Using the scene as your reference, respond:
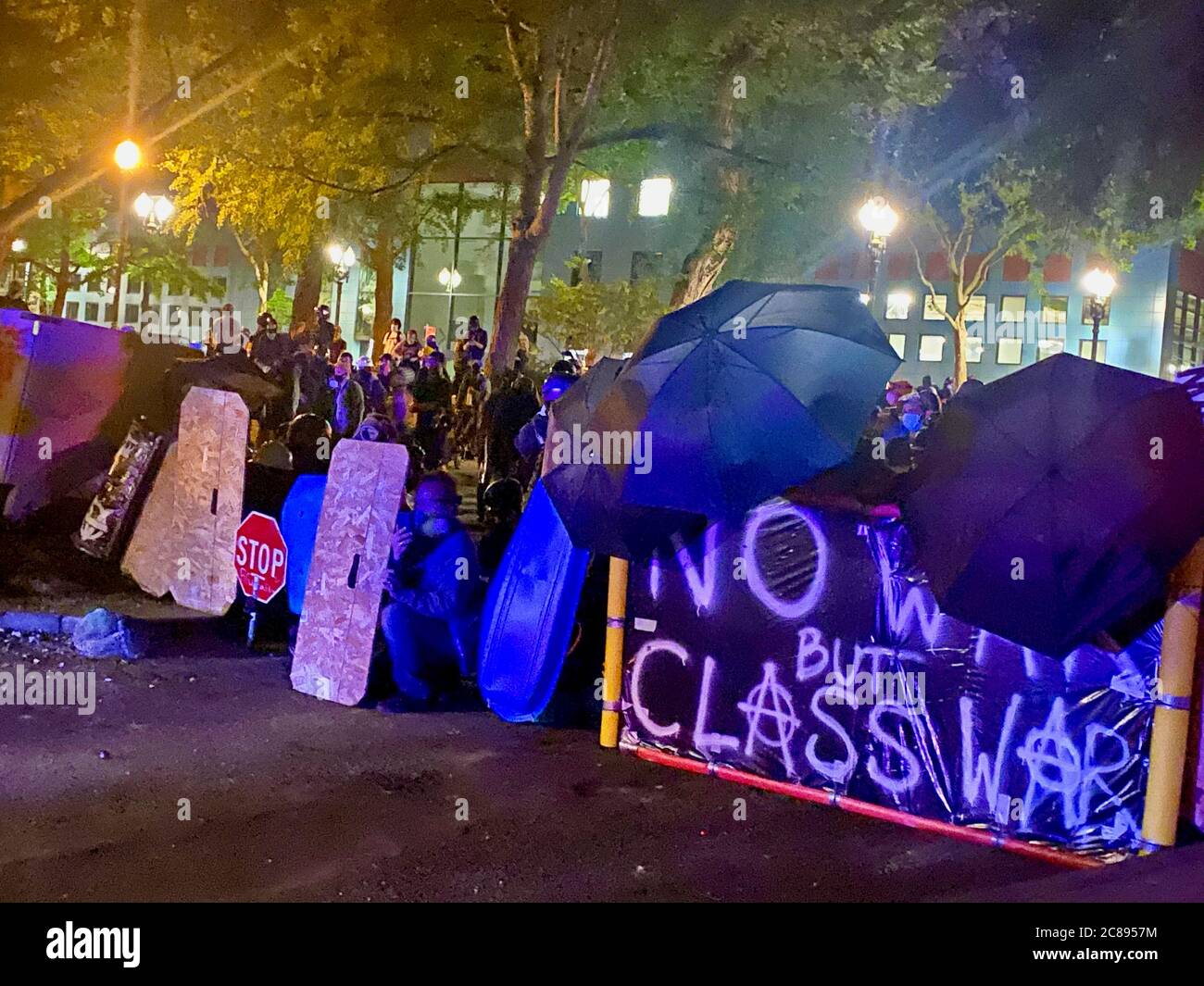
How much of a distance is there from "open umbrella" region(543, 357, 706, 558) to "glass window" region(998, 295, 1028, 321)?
4632cm

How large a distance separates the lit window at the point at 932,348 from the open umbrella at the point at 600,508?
4640cm

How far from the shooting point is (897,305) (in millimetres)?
48781

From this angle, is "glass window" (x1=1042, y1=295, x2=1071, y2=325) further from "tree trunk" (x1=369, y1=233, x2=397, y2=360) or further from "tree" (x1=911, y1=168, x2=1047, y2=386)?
"tree trunk" (x1=369, y1=233, x2=397, y2=360)

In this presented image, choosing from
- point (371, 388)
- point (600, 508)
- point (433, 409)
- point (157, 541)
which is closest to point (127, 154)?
point (371, 388)

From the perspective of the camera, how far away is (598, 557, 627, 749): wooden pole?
5.82 m

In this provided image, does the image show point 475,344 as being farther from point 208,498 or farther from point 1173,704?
point 1173,704

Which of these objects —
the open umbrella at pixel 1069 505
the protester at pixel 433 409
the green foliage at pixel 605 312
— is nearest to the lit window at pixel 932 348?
the green foliage at pixel 605 312

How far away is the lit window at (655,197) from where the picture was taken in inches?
1316

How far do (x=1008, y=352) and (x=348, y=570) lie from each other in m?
46.9

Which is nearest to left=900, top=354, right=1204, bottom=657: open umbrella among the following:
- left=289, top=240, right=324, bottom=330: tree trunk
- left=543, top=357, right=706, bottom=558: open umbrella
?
left=543, top=357, right=706, bottom=558: open umbrella

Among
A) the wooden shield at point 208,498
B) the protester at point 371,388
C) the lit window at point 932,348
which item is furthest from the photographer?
the lit window at point 932,348

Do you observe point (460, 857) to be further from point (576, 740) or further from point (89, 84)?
point (89, 84)

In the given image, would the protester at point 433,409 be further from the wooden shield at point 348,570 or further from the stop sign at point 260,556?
the wooden shield at point 348,570
